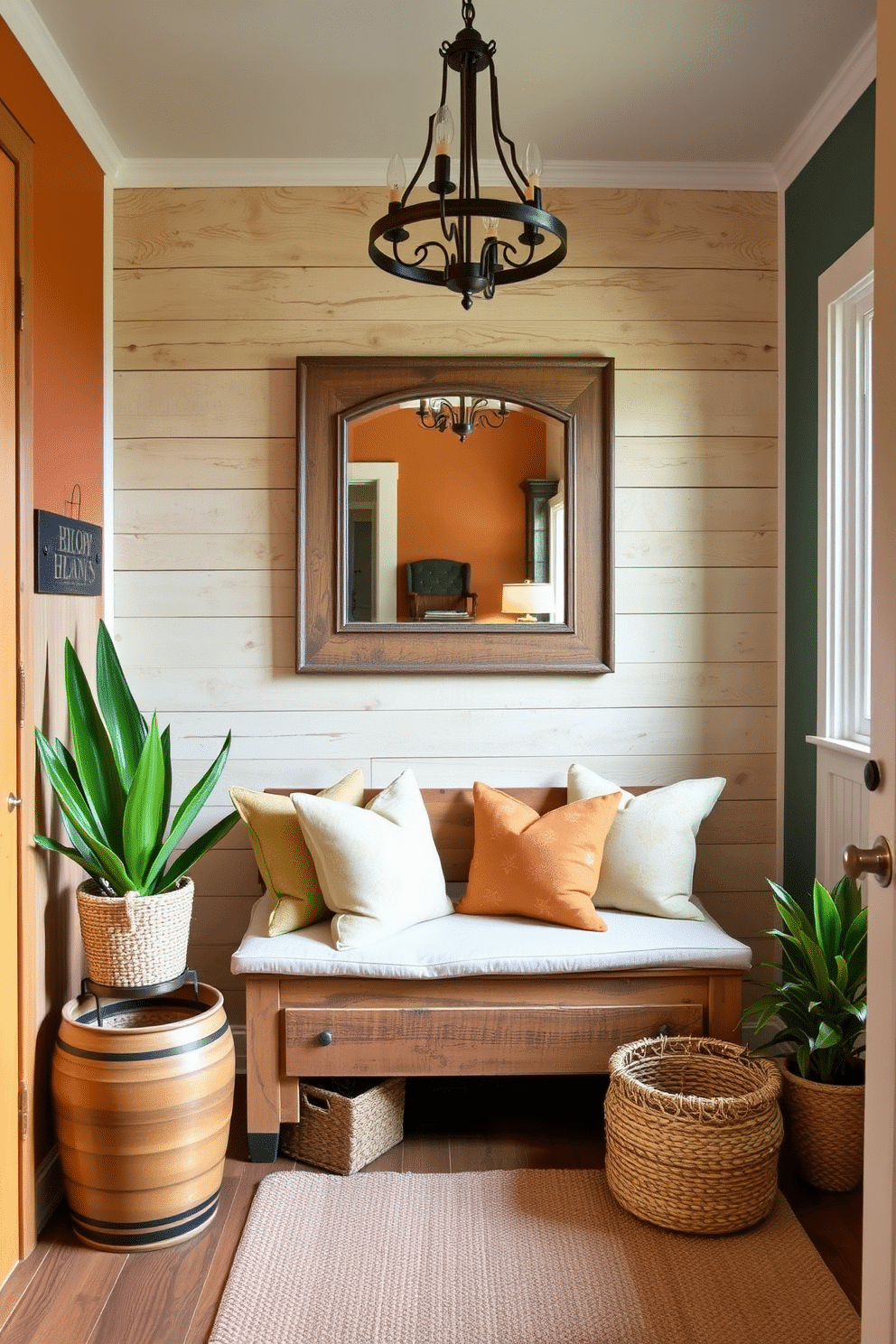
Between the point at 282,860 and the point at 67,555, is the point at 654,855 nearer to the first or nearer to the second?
the point at 282,860

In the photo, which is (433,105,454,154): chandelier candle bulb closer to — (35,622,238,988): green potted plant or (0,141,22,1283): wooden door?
(0,141,22,1283): wooden door

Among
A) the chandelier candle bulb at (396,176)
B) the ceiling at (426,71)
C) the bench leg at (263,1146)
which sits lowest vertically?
the bench leg at (263,1146)

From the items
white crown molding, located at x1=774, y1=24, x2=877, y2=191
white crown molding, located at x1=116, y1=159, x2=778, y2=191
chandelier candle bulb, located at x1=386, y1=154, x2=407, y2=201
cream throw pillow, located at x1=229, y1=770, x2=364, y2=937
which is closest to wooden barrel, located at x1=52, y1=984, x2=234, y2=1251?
cream throw pillow, located at x1=229, y1=770, x2=364, y2=937

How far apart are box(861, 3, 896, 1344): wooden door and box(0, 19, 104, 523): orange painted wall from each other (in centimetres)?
178

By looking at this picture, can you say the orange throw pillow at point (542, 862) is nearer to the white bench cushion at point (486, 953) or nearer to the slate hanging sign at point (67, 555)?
the white bench cushion at point (486, 953)

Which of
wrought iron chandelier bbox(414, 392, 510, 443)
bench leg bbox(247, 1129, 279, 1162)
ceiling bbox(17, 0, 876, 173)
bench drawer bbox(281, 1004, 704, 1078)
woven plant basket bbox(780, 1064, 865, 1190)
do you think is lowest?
bench leg bbox(247, 1129, 279, 1162)

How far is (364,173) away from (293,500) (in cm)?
99

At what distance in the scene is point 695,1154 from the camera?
228cm

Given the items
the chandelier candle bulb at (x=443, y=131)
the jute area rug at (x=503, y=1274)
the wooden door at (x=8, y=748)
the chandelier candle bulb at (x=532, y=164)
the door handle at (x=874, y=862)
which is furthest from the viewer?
the wooden door at (x=8, y=748)

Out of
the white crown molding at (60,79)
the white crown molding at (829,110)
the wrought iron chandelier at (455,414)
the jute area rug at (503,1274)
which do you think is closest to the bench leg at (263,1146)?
the jute area rug at (503,1274)

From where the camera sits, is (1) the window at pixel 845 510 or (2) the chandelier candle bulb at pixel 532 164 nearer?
(2) the chandelier candle bulb at pixel 532 164

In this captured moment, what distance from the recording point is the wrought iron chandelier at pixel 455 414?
3.21m

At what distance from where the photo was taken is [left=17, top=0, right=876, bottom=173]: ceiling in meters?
2.42

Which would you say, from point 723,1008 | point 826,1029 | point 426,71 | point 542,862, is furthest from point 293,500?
point 826,1029
